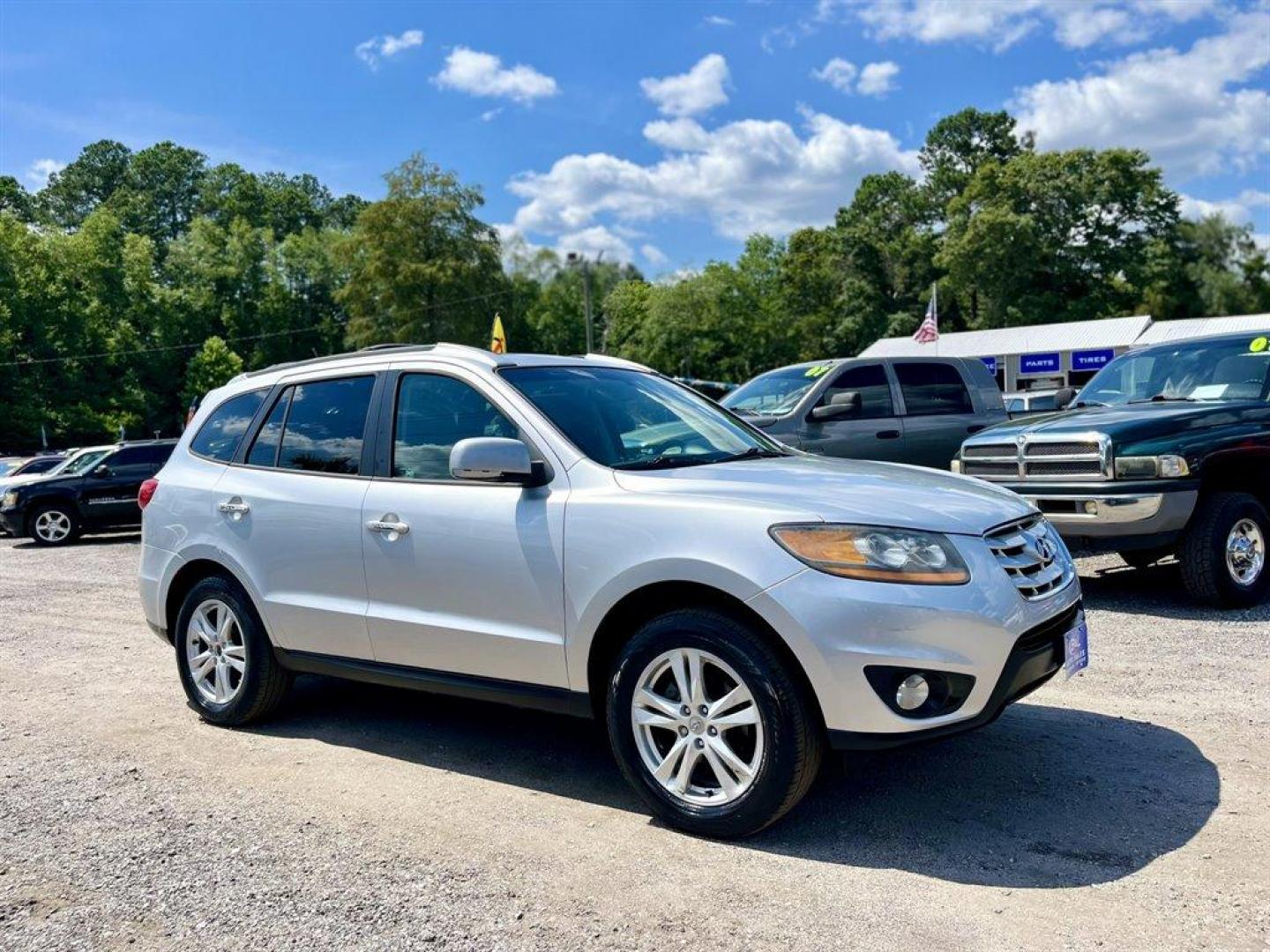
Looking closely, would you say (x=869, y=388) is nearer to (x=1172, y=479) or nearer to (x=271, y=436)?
(x=1172, y=479)

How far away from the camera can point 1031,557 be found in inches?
147

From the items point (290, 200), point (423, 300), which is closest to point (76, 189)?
point (290, 200)

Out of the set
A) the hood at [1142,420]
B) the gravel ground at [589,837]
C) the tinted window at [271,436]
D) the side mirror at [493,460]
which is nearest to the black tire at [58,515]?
the gravel ground at [589,837]

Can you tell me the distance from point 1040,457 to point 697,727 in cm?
488

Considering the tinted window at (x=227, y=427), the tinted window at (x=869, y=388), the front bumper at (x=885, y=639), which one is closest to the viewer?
the front bumper at (x=885, y=639)

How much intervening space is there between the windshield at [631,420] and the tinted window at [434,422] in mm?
192

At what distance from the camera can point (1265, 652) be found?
5.95 m

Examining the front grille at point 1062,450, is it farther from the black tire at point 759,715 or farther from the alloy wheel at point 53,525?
the alloy wheel at point 53,525

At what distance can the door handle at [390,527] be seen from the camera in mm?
4379

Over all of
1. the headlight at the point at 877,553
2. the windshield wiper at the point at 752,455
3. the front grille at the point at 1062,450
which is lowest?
the headlight at the point at 877,553

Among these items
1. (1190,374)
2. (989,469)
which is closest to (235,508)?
(989,469)

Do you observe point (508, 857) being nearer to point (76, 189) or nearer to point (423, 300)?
point (423, 300)

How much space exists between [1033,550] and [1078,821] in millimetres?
993

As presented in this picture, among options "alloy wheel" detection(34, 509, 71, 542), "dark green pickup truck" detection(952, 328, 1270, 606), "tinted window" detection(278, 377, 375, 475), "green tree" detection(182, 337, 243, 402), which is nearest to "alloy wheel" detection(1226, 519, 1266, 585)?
"dark green pickup truck" detection(952, 328, 1270, 606)
